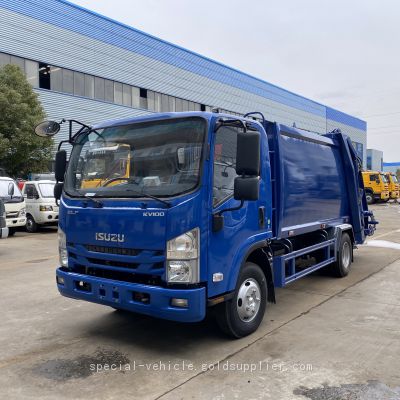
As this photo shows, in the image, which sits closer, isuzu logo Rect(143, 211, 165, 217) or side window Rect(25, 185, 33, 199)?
isuzu logo Rect(143, 211, 165, 217)

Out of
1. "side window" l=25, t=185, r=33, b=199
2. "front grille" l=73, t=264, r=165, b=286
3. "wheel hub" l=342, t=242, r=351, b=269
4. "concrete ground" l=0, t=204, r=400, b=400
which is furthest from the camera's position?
"side window" l=25, t=185, r=33, b=199

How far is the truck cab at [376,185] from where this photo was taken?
3089 centimetres

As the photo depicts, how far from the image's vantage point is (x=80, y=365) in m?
4.11

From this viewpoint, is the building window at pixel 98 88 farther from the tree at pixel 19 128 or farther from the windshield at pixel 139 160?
the windshield at pixel 139 160

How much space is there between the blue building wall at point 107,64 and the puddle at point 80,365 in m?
24.8

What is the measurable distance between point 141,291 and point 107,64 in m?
29.4

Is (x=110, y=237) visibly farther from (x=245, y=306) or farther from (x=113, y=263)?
(x=245, y=306)

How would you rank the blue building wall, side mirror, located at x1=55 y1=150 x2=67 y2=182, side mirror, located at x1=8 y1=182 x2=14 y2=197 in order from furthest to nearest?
the blue building wall < side mirror, located at x1=8 y1=182 x2=14 y2=197 < side mirror, located at x1=55 y1=150 x2=67 y2=182

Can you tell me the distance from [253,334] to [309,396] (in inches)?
55.4

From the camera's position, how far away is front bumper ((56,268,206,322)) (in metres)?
3.98

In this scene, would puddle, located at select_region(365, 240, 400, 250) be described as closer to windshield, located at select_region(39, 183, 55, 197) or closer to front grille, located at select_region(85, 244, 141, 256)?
front grille, located at select_region(85, 244, 141, 256)

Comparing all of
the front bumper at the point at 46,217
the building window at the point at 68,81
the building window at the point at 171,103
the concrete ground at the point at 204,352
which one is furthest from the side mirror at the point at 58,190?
the building window at the point at 171,103

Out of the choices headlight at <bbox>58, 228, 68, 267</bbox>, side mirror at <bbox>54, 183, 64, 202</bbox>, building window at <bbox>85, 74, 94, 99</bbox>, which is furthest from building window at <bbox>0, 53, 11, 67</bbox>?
headlight at <bbox>58, 228, 68, 267</bbox>

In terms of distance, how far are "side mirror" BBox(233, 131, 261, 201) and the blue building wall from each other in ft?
81.7
